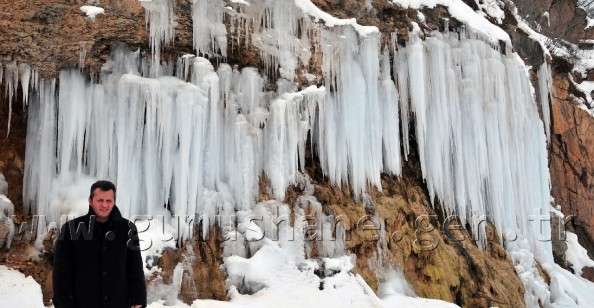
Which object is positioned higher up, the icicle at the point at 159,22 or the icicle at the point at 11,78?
the icicle at the point at 159,22

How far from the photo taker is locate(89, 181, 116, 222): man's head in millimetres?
3012

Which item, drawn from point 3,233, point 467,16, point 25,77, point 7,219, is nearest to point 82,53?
point 25,77

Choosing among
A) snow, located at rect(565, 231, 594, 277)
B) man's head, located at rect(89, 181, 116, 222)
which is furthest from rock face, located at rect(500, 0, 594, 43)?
man's head, located at rect(89, 181, 116, 222)

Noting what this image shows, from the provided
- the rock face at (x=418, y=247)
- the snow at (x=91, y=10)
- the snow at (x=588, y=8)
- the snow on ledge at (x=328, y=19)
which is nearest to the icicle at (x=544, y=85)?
the rock face at (x=418, y=247)

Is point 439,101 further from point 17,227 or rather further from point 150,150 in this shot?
point 17,227

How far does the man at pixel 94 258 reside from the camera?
298 centimetres

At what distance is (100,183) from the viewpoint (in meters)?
3.02

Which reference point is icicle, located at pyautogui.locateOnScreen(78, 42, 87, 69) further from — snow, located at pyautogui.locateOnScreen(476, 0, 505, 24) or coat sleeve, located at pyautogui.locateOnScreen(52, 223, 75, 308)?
snow, located at pyautogui.locateOnScreen(476, 0, 505, 24)

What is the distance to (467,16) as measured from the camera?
9.64 meters

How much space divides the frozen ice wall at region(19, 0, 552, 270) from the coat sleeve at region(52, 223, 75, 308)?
3.76 meters

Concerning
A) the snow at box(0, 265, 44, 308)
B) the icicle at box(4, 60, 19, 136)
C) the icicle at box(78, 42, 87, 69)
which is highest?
the icicle at box(78, 42, 87, 69)

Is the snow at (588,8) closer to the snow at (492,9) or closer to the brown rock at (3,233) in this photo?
the snow at (492,9)

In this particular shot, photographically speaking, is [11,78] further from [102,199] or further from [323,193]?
[102,199]

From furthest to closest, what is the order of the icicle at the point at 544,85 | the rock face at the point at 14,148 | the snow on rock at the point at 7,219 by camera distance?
1. the icicle at the point at 544,85
2. the rock face at the point at 14,148
3. the snow on rock at the point at 7,219
